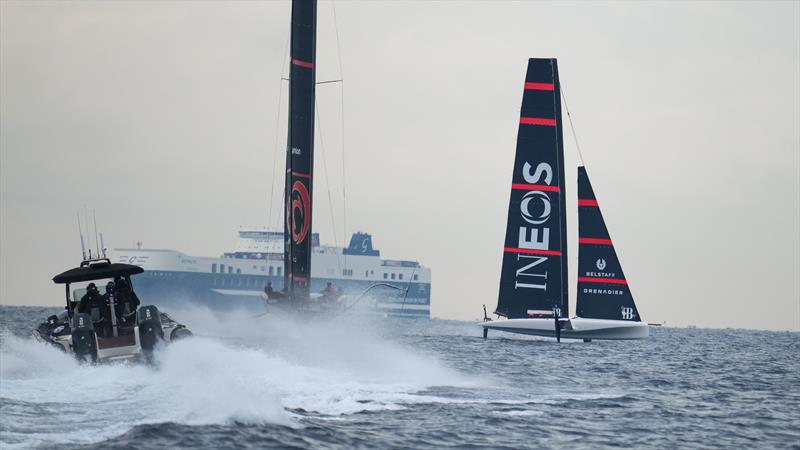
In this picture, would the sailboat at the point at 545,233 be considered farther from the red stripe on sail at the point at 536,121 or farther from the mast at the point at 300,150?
the mast at the point at 300,150

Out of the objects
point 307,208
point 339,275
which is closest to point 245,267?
point 339,275

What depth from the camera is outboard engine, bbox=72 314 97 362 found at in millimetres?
26859

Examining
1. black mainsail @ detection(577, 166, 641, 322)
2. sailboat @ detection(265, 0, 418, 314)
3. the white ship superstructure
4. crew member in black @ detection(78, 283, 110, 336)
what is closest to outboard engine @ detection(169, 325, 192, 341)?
crew member in black @ detection(78, 283, 110, 336)

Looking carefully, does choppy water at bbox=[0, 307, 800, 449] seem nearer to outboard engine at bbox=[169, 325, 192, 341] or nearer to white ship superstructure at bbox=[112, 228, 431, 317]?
outboard engine at bbox=[169, 325, 192, 341]

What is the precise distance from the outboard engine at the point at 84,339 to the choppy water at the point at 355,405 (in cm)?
55

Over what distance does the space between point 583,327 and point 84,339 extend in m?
31.0

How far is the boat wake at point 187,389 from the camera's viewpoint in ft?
66.0

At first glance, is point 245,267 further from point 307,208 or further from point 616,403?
point 616,403

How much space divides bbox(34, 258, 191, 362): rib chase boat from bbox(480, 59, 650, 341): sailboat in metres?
27.3

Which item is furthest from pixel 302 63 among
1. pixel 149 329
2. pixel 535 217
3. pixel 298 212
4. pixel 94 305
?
pixel 149 329

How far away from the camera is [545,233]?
55250 millimetres

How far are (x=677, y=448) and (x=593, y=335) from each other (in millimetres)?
32308

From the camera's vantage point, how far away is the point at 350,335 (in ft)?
163

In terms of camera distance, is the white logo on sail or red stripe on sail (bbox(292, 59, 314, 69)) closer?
red stripe on sail (bbox(292, 59, 314, 69))
